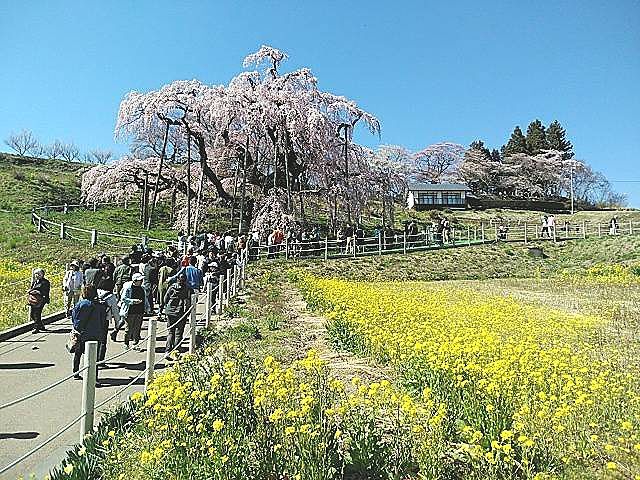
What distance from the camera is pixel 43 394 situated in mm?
6512

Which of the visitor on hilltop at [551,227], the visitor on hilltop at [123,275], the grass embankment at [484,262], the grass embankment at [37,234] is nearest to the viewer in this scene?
the visitor on hilltop at [123,275]

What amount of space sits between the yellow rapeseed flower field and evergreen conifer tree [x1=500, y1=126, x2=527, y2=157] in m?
65.3

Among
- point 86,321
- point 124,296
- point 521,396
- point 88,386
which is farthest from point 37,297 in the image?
point 521,396

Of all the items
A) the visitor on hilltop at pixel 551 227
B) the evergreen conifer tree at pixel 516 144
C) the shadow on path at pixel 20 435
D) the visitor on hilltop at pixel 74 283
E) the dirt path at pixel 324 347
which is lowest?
the shadow on path at pixel 20 435

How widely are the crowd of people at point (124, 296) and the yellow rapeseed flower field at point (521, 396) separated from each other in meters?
2.73

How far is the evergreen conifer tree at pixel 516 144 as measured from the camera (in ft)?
229

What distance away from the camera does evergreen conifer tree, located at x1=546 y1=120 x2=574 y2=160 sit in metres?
68.2

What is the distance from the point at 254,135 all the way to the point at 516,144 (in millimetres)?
52537

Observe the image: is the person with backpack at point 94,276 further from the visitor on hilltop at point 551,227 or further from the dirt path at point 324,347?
the visitor on hilltop at point 551,227

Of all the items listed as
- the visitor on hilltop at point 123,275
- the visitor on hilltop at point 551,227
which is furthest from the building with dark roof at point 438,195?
the visitor on hilltop at point 123,275

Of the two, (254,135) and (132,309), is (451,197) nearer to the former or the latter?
(254,135)

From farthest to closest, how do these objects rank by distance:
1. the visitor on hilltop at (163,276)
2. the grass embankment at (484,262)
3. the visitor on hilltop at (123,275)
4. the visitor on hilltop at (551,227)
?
1. the visitor on hilltop at (551,227)
2. the grass embankment at (484,262)
3. the visitor on hilltop at (163,276)
4. the visitor on hilltop at (123,275)

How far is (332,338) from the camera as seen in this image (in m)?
9.32

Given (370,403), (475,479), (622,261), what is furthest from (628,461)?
(622,261)
